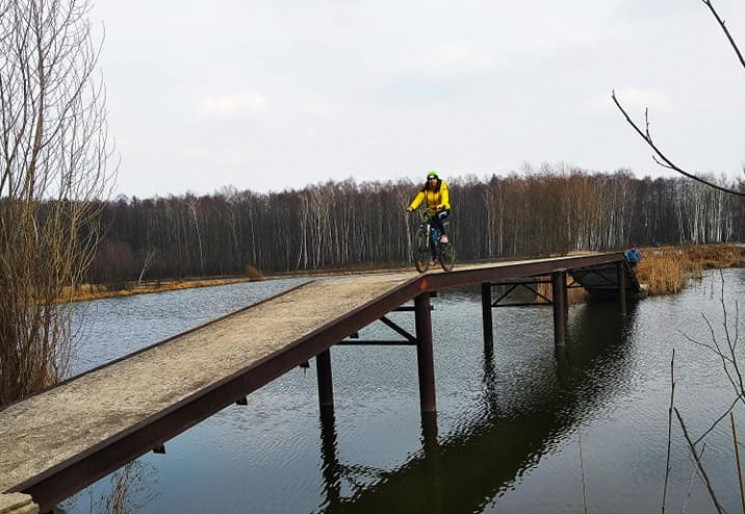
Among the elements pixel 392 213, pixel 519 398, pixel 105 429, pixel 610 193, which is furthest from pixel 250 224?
pixel 105 429

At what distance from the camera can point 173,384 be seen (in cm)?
662

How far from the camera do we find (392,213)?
77812 millimetres

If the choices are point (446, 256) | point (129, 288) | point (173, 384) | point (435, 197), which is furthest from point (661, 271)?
point (129, 288)

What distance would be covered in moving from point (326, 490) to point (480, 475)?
7.82 ft

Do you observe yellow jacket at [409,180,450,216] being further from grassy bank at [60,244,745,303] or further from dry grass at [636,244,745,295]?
dry grass at [636,244,745,295]

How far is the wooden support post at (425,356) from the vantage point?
11.2 metres

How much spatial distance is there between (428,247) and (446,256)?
476 millimetres

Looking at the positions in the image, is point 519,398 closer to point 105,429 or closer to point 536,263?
point 536,263

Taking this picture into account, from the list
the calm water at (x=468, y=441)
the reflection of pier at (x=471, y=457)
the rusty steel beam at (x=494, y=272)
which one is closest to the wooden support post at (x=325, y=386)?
the reflection of pier at (x=471, y=457)

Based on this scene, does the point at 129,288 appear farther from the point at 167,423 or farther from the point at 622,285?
the point at 167,423

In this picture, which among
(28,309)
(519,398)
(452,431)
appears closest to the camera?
(28,309)

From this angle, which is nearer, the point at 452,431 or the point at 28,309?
the point at 28,309

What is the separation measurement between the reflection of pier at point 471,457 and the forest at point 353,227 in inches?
2006

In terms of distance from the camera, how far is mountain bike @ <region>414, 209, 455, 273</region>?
11.8 metres
